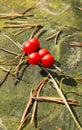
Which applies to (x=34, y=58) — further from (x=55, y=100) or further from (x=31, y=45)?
(x=55, y=100)

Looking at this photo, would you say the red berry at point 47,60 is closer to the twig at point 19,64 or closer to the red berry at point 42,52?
the red berry at point 42,52

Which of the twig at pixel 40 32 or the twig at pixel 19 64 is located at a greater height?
the twig at pixel 40 32

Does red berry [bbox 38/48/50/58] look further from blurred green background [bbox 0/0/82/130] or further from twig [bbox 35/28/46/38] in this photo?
twig [bbox 35/28/46/38]

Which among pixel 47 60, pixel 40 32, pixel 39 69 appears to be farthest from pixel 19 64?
pixel 40 32

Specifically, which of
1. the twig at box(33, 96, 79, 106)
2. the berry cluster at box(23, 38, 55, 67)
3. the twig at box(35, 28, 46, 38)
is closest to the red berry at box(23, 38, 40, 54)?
the berry cluster at box(23, 38, 55, 67)

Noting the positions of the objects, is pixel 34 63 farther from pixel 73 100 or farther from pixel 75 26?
pixel 75 26

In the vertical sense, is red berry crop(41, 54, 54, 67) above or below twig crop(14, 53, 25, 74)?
above

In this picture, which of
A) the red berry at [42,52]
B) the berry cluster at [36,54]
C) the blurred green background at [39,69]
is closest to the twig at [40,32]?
the blurred green background at [39,69]

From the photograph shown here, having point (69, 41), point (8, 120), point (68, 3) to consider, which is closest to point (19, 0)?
point (68, 3)
